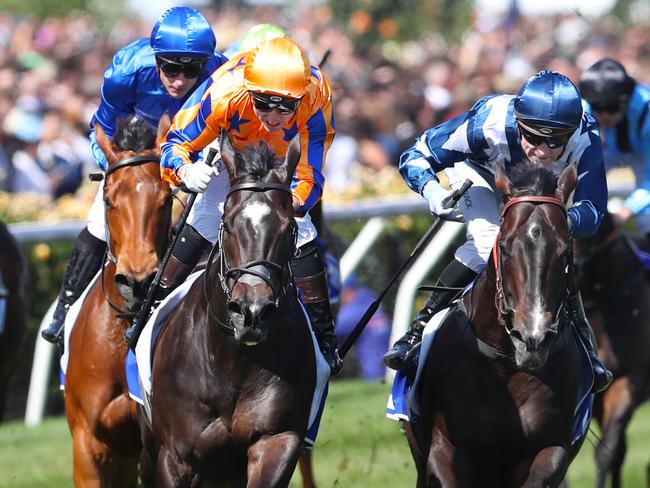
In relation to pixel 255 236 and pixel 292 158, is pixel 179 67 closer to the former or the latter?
pixel 292 158

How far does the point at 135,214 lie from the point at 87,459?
106 cm

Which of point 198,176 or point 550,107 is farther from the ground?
point 550,107

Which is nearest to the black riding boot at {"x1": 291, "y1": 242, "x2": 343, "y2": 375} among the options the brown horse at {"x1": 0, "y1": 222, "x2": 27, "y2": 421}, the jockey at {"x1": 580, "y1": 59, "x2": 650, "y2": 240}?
the jockey at {"x1": 580, "y1": 59, "x2": 650, "y2": 240}

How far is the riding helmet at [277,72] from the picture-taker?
5.16 meters

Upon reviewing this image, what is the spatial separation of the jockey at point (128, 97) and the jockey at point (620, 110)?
221 centimetres

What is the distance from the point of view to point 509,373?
5141mm

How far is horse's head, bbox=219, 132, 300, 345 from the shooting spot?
182 inches

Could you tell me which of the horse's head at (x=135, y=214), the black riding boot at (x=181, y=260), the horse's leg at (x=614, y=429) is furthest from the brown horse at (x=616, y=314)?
the horse's head at (x=135, y=214)

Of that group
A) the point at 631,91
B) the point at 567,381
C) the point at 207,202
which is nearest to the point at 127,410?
the point at 207,202

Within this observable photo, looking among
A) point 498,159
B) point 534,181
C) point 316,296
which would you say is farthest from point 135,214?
point 534,181

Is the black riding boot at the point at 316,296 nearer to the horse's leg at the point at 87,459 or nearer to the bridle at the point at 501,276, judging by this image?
the bridle at the point at 501,276

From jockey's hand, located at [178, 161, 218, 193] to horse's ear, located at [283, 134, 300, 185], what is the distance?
13.9 inches

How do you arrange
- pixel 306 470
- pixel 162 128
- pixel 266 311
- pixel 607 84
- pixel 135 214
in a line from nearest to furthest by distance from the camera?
1. pixel 266 311
2. pixel 135 214
3. pixel 162 128
4. pixel 306 470
5. pixel 607 84

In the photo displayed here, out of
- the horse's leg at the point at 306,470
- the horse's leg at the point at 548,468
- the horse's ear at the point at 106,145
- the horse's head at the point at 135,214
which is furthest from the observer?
the horse's leg at the point at 306,470
